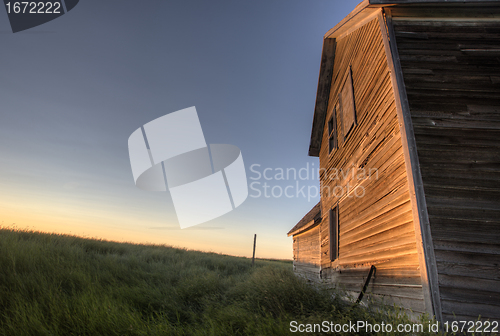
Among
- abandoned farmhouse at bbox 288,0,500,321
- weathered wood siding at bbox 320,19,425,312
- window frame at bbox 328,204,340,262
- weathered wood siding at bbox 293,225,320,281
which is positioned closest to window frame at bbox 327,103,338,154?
weathered wood siding at bbox 320,19,425,312

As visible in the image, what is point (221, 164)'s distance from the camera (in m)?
11.6

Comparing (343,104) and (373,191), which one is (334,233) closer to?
(373,191)

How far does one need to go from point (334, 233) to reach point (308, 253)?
408 cm

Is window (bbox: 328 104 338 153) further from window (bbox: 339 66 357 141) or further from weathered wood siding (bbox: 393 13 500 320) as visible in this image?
weathered wood siding (bbox: 393 13 500 320)

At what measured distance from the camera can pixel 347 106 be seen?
6777mm

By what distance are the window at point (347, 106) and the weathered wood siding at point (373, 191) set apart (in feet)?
0.49

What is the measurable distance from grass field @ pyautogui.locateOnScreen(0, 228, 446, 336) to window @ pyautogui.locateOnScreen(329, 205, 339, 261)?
4.13 ft

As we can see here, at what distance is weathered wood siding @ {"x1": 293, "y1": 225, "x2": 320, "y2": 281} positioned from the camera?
9.81 metres

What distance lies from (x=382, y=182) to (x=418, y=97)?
1.53 metres

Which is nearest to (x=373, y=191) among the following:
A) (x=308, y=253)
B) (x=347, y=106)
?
(x=347, y=106)

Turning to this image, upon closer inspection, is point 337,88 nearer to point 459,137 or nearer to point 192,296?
point 459,137

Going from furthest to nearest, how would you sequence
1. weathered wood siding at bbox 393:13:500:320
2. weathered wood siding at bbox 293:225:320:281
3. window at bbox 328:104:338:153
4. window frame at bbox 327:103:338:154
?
weathered wood siding at bbox 293:225:320:281, window at bbox 328:104:338:153, window frame at bbox 327:103:338:154, weathered wood siding at bbox 393:13:500:320

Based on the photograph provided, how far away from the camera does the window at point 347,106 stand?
6215mm

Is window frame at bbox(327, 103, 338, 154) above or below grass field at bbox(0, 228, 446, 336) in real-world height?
above
